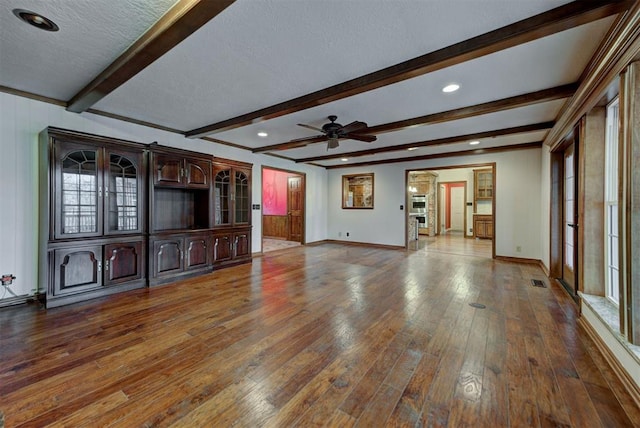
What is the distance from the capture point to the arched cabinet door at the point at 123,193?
354 centimetres

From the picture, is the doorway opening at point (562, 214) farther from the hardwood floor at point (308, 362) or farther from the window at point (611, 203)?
the window at point (611, 203)

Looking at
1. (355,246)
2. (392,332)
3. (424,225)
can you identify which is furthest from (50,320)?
(424,225)

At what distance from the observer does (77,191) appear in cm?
328

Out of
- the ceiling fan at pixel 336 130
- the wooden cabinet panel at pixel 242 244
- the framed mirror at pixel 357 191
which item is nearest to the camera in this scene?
the ceiling fan at pixel 336 130

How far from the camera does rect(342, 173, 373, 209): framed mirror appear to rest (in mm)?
7945

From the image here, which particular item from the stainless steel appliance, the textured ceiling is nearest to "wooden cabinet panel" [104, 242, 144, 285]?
the textured ceiling

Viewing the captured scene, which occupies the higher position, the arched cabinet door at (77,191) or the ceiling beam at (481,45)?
the ceiling beam at (481,45)

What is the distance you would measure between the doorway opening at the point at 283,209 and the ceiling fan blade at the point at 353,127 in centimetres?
383

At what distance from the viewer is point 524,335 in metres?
2.41

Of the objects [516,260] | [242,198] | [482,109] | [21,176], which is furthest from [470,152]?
[21,176]

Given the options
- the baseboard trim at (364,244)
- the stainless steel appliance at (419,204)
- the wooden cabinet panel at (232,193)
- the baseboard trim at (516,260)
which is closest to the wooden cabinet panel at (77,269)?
the wooden cabinet panel at (232,193)

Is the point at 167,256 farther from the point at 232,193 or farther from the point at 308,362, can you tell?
the point at 308,362

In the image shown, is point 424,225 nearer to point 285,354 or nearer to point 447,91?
point 447,91

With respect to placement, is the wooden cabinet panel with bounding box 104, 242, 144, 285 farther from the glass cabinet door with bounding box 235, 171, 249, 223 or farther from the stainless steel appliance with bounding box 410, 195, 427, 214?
the stainless steel appliance with bounding box 410, 195, 427, 214
